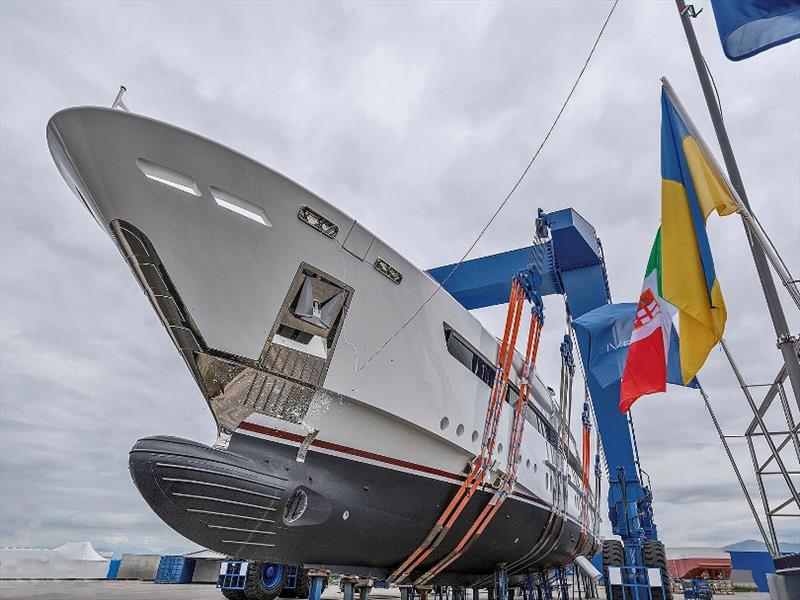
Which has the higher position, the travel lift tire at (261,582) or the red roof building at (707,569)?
the red roof building at (707,569)

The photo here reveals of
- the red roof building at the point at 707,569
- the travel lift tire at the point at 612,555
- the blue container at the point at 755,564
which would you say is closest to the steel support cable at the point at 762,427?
the travel lift tire at the point at 612,555

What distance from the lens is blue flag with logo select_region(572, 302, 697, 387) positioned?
8.38 m

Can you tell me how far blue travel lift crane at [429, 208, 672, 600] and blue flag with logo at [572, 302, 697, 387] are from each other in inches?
8.3

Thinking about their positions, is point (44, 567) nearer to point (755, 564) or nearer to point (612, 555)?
point (612, 555)

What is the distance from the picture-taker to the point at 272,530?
459 centimetres

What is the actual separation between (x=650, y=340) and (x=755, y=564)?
23.2 meters

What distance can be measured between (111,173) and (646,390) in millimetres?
5846

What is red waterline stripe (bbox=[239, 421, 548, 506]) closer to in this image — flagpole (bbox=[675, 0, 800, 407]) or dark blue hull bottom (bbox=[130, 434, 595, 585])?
dark blue hull bottom (bbox=[130, 434, 595, 585])

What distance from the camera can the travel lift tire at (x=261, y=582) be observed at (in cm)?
789

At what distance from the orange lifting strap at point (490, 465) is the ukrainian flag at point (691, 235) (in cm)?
299

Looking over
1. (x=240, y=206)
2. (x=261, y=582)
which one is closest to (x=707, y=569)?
(x=261, y=582)

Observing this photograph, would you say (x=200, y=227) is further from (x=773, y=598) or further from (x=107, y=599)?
(x=107, y=599)

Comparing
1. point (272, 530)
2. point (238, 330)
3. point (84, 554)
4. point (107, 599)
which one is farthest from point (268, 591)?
point (84, 554)

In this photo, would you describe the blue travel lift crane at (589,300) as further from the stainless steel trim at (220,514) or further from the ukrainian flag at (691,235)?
the stainless steel trim at (220,514)
